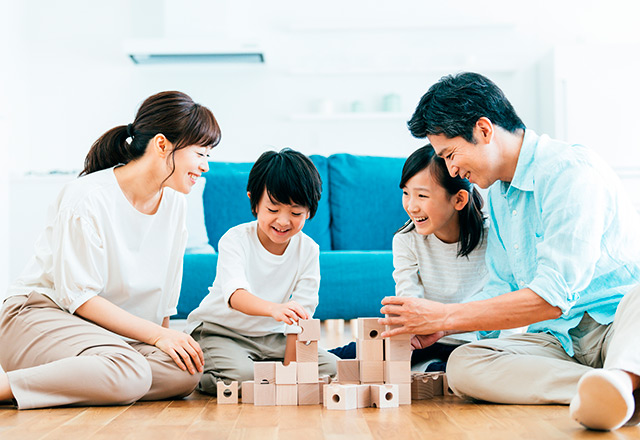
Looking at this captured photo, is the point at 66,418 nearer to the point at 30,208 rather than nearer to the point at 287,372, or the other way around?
the point at 287,372

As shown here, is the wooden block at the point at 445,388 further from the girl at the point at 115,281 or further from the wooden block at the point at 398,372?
the girl at the point at 115,281

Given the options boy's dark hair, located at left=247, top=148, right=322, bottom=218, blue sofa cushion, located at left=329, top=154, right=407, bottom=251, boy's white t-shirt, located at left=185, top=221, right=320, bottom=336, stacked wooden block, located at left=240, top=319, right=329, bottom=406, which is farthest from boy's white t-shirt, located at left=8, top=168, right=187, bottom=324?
blue sofa cushion, located at left=329, top=154, right=407, bottom=251

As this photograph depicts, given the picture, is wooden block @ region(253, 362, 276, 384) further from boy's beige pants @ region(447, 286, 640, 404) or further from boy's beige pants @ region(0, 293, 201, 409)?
boy's beige pants @ region(447, 286, 640, 404)

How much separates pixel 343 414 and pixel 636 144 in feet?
14.4

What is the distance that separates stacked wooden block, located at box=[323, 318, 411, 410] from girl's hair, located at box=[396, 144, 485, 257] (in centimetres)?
49

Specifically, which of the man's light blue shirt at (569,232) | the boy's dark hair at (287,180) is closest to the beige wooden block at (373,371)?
the man's light blue shirt at (569,232)

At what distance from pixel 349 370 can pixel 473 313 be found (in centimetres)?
38

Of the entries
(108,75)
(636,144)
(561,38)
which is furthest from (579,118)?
(108,75)

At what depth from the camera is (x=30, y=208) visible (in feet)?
13.6

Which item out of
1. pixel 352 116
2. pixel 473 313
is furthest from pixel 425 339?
pixel 352 116

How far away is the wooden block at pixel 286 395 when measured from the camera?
5.55 feet

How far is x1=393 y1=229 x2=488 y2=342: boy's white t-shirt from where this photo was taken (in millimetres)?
2049

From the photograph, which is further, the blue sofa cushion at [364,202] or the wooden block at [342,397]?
the blue sofa cushion at [364,202]

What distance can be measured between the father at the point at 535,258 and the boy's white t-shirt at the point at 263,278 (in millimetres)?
500
